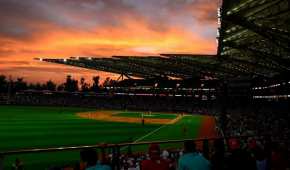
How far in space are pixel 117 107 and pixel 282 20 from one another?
80.5 meters

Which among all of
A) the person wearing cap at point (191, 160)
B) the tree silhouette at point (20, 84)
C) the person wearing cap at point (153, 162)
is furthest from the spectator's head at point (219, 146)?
the tree silhouette at point (20, 84)

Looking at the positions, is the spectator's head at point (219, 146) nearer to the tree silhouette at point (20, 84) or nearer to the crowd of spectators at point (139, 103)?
the crowd of spectators at point (139, 103)

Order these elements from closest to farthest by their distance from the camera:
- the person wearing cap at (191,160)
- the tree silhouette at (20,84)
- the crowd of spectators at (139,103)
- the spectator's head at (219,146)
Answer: the person wearing cap at (191,160)
the spectator's head at (219,146)
the crowd of spectators at (139,103)
the tree silhouette at (20,84)

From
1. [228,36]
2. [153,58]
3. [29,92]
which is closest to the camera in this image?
[228,36]

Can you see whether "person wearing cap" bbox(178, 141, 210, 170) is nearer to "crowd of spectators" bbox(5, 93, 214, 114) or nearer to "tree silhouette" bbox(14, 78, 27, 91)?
"crowd of spectators" bbox(5, 93, 214, 114)

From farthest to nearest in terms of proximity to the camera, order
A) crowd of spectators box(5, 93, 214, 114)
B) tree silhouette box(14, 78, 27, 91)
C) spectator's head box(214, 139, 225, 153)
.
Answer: tree silhouette box(14, 78, 27, 91), crowd of spectators box(5, 93, 214, 114), spectator's head box(214, 139, 225, 153)

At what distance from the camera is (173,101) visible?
109750 mm

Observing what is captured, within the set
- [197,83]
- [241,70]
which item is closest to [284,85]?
[241,70]

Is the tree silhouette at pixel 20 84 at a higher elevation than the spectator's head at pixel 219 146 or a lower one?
higher

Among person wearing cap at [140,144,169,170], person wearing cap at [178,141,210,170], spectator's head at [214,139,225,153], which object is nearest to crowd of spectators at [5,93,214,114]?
spectator's head at [214,139,225,153]

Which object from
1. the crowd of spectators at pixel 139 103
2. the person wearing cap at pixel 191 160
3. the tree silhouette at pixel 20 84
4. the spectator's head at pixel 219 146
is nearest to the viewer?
the person wearing cap at pixel 191 160

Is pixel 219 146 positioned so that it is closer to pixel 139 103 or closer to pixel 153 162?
pixel 153 162

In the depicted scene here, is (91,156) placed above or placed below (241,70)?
below

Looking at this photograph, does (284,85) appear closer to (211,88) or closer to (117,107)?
(211,88)
